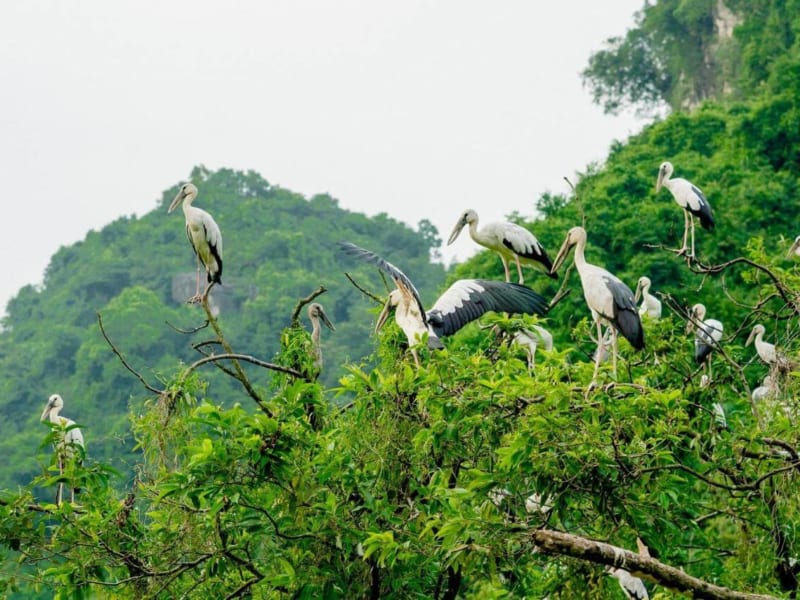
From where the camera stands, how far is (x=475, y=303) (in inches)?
340

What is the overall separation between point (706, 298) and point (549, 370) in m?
12.6

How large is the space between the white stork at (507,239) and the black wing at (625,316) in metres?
2.27

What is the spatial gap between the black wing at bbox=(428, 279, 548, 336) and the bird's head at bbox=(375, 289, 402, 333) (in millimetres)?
233

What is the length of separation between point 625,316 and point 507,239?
256 cm

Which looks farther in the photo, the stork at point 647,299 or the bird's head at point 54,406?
the stork at point 647,299

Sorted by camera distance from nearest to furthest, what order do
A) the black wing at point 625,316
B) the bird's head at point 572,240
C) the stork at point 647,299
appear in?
the black wing at point 625,316
the bird's head at point 572,240
the stork at point 647,299

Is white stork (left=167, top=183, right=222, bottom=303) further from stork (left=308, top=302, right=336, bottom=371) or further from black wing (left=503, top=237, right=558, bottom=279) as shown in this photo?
black wing (left=503, top=237, right=558, bottom=279)

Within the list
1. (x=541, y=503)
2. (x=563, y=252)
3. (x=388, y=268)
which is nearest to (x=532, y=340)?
(x=563, y=252)

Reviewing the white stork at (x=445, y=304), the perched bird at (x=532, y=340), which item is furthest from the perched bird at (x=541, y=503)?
the white stork at (x=445, y=304)

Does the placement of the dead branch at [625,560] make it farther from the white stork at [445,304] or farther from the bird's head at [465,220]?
the bird's head at [465,220]

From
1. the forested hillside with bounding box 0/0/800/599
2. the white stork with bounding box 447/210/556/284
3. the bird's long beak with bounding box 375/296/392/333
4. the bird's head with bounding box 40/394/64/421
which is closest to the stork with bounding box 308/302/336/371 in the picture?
the forested hillside with bounding box 0/0/800/599

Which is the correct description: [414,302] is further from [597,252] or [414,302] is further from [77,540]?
[597,252]

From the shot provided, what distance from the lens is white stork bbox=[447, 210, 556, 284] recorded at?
1087cm

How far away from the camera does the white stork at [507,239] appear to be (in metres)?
10.9
